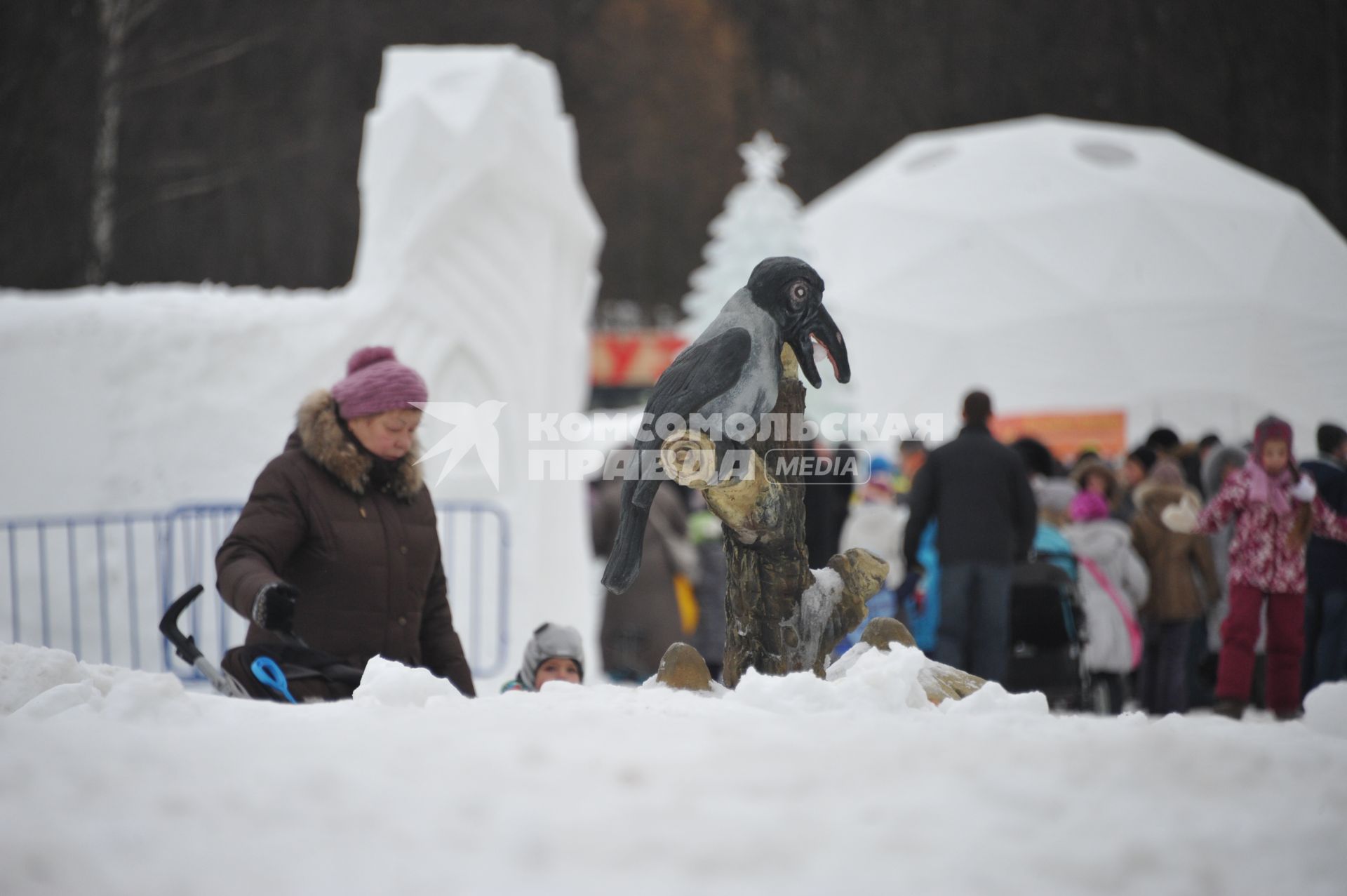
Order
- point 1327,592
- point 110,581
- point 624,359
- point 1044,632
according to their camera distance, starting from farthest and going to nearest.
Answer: point 624,359 → point 110,581 → point 1327,592 → point 1044,632

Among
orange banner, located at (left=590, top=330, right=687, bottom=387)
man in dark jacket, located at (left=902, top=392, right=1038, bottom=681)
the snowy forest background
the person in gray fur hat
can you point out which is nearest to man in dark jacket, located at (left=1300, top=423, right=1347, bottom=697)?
man in dark jacket, located at (left=902, top=392, right=1038, bottom=681)

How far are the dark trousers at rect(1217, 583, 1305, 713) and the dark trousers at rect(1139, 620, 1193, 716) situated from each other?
0.82 m

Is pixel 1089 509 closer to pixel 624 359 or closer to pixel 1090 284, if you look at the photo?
pixel 1090 284

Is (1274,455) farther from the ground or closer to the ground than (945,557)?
farther from the ground

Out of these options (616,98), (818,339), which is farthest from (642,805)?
(616,98)

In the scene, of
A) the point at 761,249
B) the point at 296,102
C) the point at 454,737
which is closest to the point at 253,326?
the point at 454,737

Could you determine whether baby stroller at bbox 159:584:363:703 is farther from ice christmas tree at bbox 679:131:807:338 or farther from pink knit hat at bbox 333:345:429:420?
ice christmas tree at bbox 679:131:807:338

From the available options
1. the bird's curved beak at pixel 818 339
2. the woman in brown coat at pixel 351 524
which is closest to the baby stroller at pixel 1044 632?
the woman in brown coat at pixel 351 524

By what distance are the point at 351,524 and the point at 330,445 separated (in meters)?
0.22

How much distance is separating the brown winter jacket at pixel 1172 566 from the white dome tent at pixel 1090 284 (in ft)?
39.3

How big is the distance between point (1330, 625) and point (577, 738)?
19.9ft

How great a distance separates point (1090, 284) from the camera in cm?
2000

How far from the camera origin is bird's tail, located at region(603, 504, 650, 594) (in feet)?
7.89

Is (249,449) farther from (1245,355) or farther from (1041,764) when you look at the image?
(1245,355)
